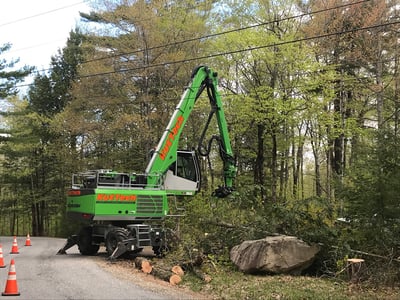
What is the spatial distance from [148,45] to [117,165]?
9.90 meters

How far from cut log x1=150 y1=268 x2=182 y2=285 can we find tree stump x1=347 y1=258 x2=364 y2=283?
383 cm

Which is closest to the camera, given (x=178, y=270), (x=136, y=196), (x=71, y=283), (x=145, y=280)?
(x=71, y=283)

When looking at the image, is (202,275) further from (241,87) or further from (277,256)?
(241,87)

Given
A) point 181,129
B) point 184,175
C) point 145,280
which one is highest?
point 181,129

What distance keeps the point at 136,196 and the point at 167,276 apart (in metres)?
4.00

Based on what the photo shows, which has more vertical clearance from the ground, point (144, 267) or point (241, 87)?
point (241, 87)

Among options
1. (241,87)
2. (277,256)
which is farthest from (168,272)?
(241,87)

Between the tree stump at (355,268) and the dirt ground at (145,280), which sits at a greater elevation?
the tree stump at (355,268)

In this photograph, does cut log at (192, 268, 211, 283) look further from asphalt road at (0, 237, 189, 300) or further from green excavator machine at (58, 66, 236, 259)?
green excavator machine at (58, 66, 236, 259)

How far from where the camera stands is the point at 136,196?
45.6ft

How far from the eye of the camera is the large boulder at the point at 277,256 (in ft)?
34.6

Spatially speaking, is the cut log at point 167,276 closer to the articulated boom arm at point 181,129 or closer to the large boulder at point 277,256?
the large boulder at point 277,256

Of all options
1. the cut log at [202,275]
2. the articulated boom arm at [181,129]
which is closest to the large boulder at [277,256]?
the cut log at [202,275]

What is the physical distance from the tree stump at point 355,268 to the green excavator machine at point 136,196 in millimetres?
6021
